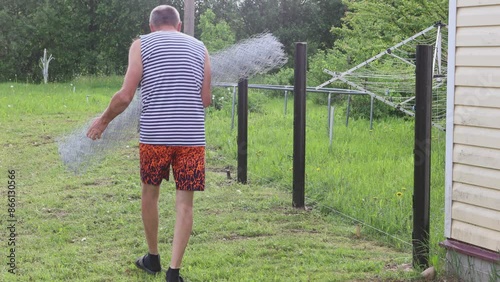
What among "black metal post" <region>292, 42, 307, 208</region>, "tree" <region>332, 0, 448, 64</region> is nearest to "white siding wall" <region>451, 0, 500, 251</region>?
"black metal post" <region>292, 42, 307, 208</region>

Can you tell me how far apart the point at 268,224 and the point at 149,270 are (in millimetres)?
1486

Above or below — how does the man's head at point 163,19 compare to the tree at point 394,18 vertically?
below

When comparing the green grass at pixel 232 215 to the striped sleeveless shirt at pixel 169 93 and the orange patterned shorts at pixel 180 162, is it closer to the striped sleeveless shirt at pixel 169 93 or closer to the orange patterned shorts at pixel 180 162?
the orange patterned shorts at pixel 180 162

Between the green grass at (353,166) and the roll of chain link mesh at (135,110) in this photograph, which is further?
the green grass at (353,166)

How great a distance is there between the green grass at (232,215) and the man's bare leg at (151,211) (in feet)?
0.72

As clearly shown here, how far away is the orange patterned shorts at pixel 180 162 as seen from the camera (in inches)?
166

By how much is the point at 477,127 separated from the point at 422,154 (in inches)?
14.3

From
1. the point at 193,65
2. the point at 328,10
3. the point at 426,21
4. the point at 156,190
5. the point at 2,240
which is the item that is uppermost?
the point at 328,10

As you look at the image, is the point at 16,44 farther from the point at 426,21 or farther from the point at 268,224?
the point at 268,224

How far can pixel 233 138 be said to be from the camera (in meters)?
10.3

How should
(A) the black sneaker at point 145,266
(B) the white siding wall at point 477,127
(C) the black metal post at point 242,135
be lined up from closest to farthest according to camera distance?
(B) the white siding wall at point 477,127 → (A) the black sneaker at point 145,266 → (C) the black metal post at point 242,135

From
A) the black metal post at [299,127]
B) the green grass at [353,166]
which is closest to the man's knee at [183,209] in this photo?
the green grass at [353,166]

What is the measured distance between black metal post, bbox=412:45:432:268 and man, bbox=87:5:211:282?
1207 mm

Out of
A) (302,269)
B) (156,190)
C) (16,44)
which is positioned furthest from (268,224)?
(16,44)
